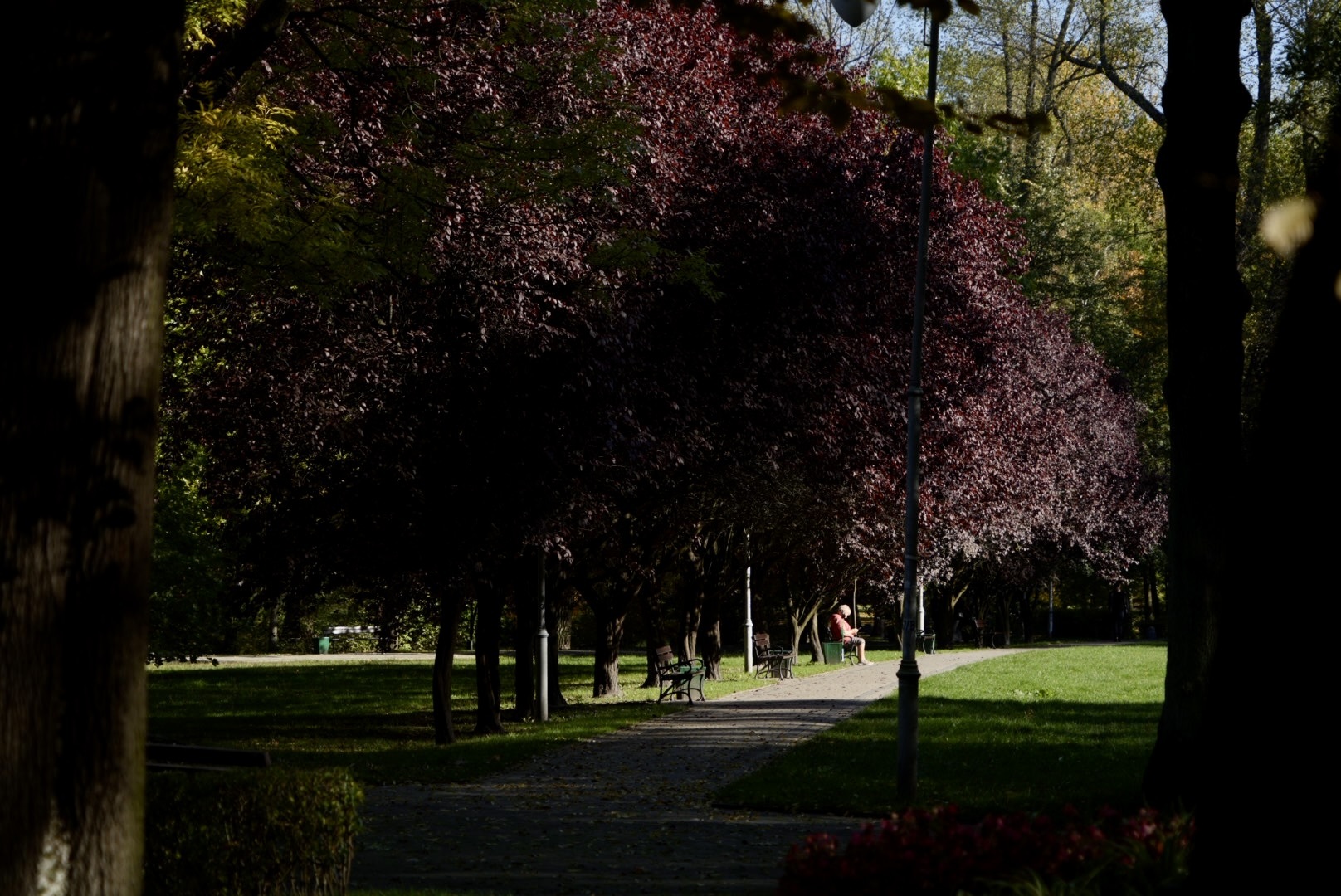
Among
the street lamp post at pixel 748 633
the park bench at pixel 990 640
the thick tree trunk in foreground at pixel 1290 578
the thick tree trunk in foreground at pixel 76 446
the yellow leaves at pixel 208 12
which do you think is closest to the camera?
the thick tree trunk in foreground at pixel 1290 578

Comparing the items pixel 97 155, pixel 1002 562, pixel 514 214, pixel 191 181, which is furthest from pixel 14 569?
pixel 1002 562

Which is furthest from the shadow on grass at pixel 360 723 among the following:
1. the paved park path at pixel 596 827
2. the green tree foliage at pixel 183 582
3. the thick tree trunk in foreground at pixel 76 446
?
the thick tree trunk in foreground at pixel 76 446

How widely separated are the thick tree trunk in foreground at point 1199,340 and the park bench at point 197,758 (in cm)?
612

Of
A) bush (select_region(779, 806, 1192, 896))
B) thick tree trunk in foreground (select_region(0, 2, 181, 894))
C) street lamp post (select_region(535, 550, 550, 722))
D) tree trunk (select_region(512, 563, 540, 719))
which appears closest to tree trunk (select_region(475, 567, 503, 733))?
street lamp post (select_region(535, 550, 550, 722))

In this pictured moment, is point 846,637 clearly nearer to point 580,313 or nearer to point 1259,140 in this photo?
point 1259,140

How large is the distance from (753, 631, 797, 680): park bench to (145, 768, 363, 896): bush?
24763mm

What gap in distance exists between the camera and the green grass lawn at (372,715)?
17.1 metres

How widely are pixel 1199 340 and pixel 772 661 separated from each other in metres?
23.6

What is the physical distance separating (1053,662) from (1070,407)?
15.5 metres

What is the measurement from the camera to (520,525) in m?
17.6

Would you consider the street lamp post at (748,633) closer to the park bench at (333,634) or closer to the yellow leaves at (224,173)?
the yellow leaves at (224,173)

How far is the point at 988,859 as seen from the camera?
582cm

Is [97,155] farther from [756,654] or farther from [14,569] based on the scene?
[756,654]

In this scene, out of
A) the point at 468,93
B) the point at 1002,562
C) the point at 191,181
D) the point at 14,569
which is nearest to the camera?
the point at 14,569
